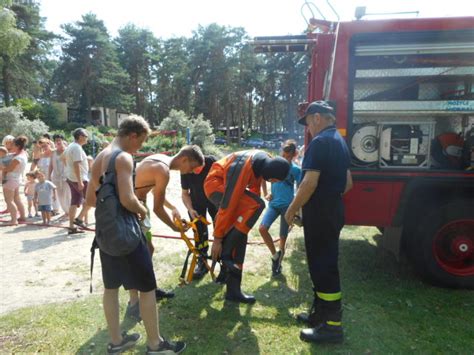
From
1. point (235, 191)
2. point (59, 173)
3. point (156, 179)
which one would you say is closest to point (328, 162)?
point (235, 191)

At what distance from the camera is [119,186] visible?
89.7 inches

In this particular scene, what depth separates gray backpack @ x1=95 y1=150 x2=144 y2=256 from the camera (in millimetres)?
2256

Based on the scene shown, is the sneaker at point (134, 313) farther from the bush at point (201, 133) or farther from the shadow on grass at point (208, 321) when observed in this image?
the bush at point (201, 133)

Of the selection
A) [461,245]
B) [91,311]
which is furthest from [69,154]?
[461,245]

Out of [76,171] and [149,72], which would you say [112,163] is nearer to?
[76,171]

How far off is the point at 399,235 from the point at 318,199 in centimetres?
148

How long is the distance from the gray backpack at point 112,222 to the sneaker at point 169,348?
809 mm

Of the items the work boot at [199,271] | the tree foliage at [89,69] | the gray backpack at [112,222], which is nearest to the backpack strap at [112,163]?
the gray backpack at [112,222]

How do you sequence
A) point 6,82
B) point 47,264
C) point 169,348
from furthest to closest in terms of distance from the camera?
point 6,82, point 47,264, point 169,348

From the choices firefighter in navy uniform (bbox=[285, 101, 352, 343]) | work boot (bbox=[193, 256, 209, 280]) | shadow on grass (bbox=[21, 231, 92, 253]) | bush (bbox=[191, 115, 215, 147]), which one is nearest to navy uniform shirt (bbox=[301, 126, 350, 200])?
firefighter in navy uniform (bbox=[285, 101, 352, 343])

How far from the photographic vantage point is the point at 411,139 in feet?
11.8

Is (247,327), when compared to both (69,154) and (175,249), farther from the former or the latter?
(69,154)

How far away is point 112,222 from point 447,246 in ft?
11.1

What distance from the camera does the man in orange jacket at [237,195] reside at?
3021 mm
